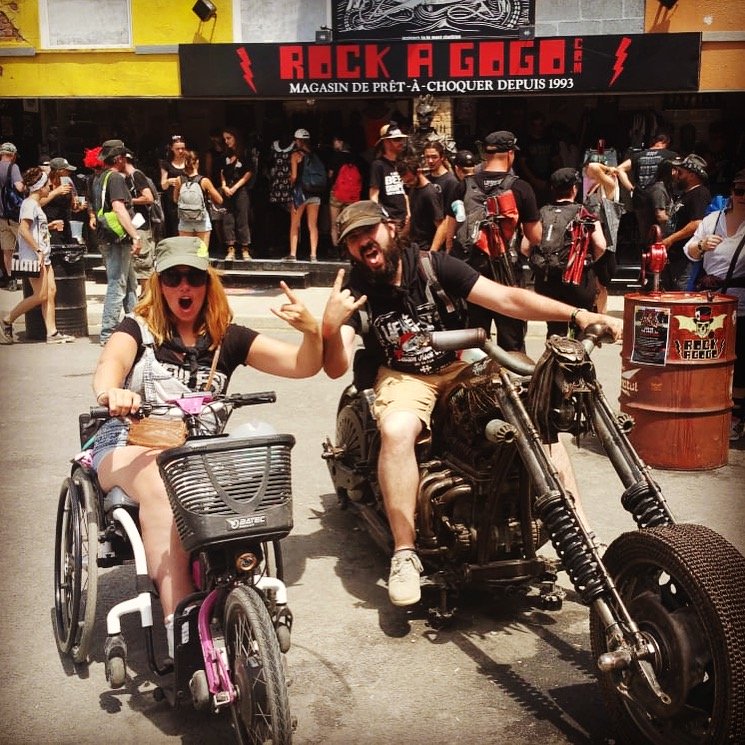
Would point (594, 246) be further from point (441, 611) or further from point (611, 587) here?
point (611, 587)

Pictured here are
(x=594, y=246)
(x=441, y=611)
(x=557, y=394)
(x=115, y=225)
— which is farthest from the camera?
(x=115, y=225)

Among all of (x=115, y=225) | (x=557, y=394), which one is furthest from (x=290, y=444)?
(x=115, y=225)

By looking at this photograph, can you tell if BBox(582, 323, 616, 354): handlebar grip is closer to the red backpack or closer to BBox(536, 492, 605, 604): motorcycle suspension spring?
BBox(536, 492, 605, 604): motorcycle suspension spring

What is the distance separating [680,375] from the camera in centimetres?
620

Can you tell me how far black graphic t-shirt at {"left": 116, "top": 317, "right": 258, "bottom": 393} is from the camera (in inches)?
158

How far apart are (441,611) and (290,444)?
4.44 feet

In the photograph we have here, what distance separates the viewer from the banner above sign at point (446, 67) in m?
13.1

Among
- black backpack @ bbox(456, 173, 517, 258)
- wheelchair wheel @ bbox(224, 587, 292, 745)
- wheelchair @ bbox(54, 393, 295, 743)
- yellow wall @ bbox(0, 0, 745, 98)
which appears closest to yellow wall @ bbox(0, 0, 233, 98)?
yellow wall @ bbox(0, 0, 745, 98)

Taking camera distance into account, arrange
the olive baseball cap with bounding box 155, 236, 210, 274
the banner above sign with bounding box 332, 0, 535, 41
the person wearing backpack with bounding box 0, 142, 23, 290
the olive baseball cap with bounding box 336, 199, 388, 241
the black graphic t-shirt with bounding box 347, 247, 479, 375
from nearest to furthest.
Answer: the olive baseball cap with bounding box 155, 236, 210, 274 < the olive baseball cap with bounding box 336, 199, 388, 241 < the black graphic t-shirt with bounding box 347, 247, 479, 375 < the banner above sign with bounding box 332, 0, 535, 41 < the person wearing backpack with bounding box 0, 142, 23, 290

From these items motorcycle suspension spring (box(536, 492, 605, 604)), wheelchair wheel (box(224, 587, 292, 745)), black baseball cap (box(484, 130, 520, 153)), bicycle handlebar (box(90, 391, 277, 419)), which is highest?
black baseball cap (box(484, 130, 520, 153))

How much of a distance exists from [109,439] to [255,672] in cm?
125

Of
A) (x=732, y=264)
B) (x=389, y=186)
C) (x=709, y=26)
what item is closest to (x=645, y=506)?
(x=732, y=264)

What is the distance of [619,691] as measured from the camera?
10.7 ft

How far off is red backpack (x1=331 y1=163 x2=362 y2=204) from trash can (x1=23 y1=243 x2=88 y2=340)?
4.31 m
